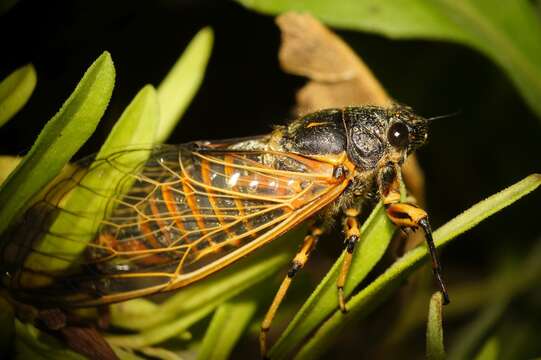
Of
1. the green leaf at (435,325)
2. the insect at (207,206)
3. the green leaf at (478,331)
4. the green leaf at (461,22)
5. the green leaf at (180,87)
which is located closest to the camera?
the green leaf at (435,325)

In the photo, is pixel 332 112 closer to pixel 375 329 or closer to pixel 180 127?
pixel 180 127

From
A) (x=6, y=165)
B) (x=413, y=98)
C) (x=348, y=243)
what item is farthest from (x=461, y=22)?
(x=6, y=165)

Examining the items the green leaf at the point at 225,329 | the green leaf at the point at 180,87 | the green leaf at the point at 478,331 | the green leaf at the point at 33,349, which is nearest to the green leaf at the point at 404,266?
the green leaf at the point at 225,329

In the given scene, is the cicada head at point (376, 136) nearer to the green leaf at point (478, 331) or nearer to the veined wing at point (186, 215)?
the veined wing at point (186, 215)

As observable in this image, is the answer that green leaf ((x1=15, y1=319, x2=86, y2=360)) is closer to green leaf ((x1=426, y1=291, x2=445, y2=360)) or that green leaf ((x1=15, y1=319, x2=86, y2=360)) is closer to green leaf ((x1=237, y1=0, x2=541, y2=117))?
green leaf ((x1=426, y1=291, x2=445, y2=360))

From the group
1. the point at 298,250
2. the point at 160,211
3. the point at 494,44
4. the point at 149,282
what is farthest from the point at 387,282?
the point at 494,44

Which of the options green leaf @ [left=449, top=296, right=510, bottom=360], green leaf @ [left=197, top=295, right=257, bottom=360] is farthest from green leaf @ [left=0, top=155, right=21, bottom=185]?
green leaf @ [left=449, top=296, right=510, bottom=360]
